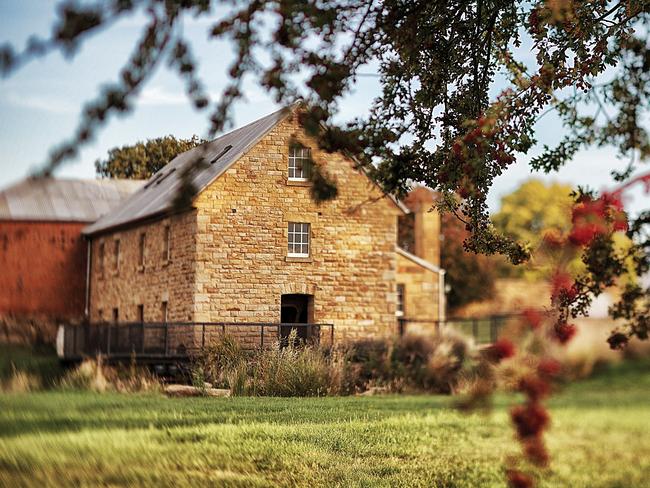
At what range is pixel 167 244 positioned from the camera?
888 cm

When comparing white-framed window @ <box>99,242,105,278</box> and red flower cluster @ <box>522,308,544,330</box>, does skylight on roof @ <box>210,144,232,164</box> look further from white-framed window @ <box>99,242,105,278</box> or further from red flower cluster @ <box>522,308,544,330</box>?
red flower cluster @ <box>522,308,544,330</box>

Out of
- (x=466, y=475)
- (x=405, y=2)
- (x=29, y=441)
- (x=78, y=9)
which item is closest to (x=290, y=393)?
(x=466, y=475)

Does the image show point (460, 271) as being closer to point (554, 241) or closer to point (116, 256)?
point (116, 256)

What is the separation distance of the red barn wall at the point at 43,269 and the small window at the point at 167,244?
0.78 metres

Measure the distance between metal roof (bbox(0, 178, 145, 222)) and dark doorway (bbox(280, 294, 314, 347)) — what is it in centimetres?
175

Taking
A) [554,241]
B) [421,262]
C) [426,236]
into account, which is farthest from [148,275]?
[426,236]

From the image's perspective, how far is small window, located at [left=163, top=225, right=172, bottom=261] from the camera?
28.9 feet

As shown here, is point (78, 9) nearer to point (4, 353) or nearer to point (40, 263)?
point (4, 353)

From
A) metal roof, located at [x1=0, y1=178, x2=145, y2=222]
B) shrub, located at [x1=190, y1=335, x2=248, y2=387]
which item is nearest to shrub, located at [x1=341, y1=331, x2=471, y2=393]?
shrub, located at [x1=190, y1=335, x2=248, y2=387]

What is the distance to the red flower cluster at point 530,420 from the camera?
351 cm

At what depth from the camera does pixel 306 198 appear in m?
8.83

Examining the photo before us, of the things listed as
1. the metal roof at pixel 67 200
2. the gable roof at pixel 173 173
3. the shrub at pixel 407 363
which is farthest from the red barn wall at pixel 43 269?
the shrub at pixel 407 363

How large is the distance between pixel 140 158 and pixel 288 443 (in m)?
2.92

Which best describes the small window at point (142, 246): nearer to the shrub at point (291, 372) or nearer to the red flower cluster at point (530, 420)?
the shrub at point (291, 372)
